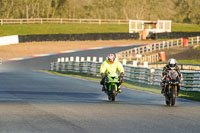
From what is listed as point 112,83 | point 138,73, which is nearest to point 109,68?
point 112,83

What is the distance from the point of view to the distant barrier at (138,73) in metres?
20.3

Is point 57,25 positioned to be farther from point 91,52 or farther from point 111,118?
point 111,118

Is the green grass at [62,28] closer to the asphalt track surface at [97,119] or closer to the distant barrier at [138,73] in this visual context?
the distant barrier at [138,73]

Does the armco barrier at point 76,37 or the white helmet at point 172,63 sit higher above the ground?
the armco barrier at point 76,37

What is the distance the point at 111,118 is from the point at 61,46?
50.8 metres

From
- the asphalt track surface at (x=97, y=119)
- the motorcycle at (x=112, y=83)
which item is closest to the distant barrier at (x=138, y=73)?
the motorcycle at (x=112, y=83)

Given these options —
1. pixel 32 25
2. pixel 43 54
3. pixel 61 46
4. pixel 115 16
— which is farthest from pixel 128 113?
pixel 115 16

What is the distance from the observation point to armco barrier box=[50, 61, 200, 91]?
2027cm

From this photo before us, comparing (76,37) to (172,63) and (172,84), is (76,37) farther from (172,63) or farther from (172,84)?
(172,84)

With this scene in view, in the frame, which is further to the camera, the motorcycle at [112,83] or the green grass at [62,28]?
the green grass at [62,28]

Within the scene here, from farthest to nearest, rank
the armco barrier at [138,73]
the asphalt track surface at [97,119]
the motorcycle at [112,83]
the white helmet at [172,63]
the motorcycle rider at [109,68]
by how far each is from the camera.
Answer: the armco barrier at [138,73] → the motorcycle rider at [109,68] → the motorcycle at [112,83] → the white helmet at [172,63] → the asphalt track surface at [97,119]

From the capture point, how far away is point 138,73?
85.5 ft

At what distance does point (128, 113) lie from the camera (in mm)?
11766

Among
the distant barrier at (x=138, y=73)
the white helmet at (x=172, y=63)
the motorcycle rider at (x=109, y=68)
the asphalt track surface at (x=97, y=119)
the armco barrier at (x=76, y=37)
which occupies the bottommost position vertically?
the distant barrier at (x=138, y=73)
